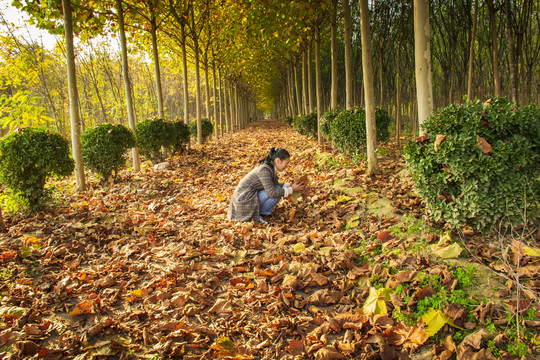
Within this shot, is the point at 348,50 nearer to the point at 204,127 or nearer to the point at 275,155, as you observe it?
the point at 275,155

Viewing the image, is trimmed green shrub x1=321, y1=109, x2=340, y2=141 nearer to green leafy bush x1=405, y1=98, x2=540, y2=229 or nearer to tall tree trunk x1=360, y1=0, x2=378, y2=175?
tall tree trunk x1=360, y1=0, x2=378, y2=175

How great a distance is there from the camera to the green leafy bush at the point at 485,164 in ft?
10.2

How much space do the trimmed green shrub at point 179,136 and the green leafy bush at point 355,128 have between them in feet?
20.8

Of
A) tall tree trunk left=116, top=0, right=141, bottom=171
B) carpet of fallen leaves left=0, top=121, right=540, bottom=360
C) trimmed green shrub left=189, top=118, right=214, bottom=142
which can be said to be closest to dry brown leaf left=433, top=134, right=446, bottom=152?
carpet of fallen leaves left=0, top=121, right=540, bottom=360

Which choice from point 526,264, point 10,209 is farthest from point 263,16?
point 526,264

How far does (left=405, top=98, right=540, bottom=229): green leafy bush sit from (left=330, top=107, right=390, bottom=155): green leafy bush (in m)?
4.05

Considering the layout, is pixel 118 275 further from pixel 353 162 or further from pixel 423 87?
pixel 353 162

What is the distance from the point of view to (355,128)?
7.66 m

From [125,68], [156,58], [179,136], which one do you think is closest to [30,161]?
[125,68]

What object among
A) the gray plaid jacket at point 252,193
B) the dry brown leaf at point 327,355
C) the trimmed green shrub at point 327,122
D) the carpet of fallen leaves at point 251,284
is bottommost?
the dry brown leaf at point 327,355

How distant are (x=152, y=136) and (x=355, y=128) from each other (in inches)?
266

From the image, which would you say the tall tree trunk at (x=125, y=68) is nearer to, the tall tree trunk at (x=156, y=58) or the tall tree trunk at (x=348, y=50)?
the tall tree trunk at (x=156, y=58)

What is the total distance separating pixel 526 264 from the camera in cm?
285

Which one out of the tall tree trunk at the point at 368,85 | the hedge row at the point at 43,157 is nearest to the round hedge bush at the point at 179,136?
the hedge row at the point at 43,157
